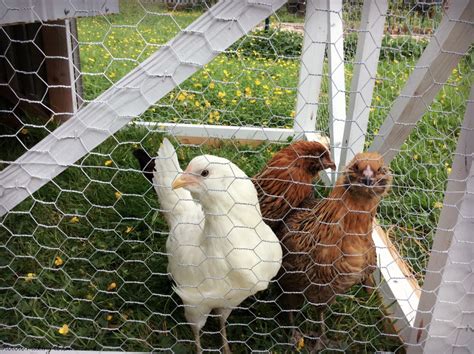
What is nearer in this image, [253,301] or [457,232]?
[457,232]

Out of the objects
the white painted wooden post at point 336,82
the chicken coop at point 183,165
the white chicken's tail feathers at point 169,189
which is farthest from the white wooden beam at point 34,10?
the white painted wooden post at point 336,82

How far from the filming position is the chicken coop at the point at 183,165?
0.92 meters

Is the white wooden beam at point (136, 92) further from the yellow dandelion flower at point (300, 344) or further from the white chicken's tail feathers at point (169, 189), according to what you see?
the yellow dandelion flower at point (300, 344)

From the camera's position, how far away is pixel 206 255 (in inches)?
40.3

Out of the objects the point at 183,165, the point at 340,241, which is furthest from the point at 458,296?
the point at 183,165

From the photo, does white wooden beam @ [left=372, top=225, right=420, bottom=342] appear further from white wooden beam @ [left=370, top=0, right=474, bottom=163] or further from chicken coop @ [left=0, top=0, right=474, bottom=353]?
white wooden beam @ [left=370, top=0, right=474, bottom=163]

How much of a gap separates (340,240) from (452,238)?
272 mm

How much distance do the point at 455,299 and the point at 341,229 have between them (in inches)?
11.5

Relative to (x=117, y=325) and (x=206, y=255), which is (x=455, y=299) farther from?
(x=117, y=325)

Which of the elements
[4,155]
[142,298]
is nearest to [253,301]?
[142,298]

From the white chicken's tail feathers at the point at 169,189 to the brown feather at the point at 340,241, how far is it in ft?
1.03

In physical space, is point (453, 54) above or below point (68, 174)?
above

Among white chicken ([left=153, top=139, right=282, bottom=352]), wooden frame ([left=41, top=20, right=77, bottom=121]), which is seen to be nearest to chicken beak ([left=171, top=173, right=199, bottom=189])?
white chicken ([left=153, top=139, right=282, bottom=352])

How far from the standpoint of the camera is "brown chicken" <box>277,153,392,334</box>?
41.6 inches
